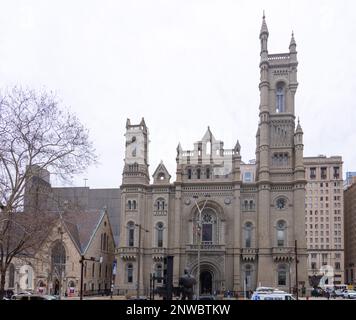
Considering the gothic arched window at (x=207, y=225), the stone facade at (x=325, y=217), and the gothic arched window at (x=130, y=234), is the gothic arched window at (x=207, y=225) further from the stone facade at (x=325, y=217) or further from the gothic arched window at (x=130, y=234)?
the stone facade at (x=325, y=217)

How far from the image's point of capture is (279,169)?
75875 millimetres

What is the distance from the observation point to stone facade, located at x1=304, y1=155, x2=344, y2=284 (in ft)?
511

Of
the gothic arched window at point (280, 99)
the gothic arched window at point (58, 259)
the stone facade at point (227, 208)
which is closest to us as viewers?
the gothic arched window at point (58, 259)

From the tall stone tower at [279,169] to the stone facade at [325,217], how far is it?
86.1 m

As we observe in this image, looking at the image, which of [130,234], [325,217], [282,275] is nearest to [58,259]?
[130,234]

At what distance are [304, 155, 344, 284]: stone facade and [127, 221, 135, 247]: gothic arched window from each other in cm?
9622

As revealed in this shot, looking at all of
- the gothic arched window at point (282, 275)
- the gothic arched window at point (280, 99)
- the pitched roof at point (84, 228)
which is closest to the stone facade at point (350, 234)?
the gothic arched window at point (280, 99)

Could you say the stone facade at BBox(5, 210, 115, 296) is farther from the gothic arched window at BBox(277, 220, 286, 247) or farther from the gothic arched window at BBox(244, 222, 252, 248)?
the gothic arched window at BBox(277, 220, 286, 247)

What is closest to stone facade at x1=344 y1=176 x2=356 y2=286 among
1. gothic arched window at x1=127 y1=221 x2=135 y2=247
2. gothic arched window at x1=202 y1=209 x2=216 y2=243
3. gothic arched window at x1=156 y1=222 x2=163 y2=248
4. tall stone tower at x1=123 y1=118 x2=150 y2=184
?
gothic arched window at x1=202 y1=209 x2=216 y2=243

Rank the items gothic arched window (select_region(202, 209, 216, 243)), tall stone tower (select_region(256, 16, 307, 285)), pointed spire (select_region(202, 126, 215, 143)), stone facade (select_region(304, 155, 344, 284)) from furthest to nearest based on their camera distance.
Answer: stone facade (select_region(304, 155, 344, 284))
pointed spire (select_region(202, 126, 215, 143))
gothic arched window (select_region(202, 209, 216, 243))
tall stone tower (select_region(256, 16, 307, 285))

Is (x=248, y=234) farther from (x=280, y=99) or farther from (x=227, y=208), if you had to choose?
(x=280, y=99)

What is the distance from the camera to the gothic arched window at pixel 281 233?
73312 millimetres
